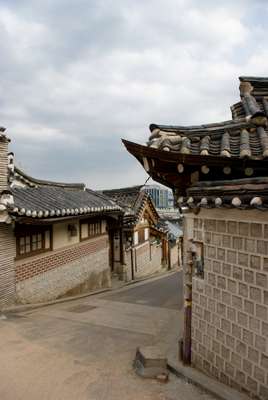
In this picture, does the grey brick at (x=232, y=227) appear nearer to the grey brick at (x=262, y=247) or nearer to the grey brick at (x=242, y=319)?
the grey brick at (x=262, y=247)

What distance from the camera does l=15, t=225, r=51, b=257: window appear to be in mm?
11543

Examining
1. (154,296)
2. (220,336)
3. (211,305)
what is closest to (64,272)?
(154,296)

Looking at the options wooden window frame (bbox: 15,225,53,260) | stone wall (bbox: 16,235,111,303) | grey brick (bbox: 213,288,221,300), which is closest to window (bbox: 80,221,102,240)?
stone wall (bbox: 16,235,111,303)

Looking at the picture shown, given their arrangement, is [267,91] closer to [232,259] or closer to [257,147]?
[257,147]

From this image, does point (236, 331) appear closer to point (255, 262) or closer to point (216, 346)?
point (216, 346)

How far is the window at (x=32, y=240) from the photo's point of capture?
11.5m

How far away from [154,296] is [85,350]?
7.89 m

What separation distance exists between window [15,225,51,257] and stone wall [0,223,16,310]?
40 cm

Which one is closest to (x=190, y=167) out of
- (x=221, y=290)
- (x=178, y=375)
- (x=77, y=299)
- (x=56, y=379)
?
(x=221, y=290)

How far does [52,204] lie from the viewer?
43.6ft

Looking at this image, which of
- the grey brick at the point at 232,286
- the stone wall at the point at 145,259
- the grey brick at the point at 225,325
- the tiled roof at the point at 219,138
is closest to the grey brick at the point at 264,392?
the grey brick at the point at 225,325

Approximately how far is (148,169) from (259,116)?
6.62 feet

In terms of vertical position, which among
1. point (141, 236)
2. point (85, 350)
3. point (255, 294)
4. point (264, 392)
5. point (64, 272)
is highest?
point (255, 294)

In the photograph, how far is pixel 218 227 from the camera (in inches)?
236
